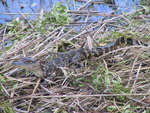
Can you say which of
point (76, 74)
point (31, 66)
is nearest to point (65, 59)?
point (76, 74)

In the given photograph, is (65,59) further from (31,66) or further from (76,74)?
(31,66)

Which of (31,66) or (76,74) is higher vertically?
(31,66)

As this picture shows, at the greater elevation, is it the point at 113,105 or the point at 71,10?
the point at 71,10

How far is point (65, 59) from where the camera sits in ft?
13.6

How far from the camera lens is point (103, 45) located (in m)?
4.58

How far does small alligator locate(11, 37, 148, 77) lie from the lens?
148 inches

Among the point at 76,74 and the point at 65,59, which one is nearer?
the point at 76,74

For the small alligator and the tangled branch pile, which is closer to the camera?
the tangled branch pile

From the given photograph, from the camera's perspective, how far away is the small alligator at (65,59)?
12.4ft

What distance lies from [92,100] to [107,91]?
0.19 metres

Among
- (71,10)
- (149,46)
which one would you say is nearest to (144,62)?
(149,46)

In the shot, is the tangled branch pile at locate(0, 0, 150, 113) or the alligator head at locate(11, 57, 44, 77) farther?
the alligator head at locate(11, 57, 44, 77)

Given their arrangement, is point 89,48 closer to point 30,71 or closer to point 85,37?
point 85,37

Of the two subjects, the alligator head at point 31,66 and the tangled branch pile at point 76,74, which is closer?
the tangled branch pile at point 76,74
